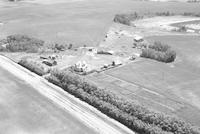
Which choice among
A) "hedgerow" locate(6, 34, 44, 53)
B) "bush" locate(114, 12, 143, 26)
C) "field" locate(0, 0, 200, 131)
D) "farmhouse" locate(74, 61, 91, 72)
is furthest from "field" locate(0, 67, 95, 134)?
"bush" locate(114, 12, 143, 26)

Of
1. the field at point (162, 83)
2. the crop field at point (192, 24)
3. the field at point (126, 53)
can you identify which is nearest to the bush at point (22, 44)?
the field at point (126, 53)

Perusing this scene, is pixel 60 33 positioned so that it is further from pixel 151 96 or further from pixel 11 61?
pixel 151 96

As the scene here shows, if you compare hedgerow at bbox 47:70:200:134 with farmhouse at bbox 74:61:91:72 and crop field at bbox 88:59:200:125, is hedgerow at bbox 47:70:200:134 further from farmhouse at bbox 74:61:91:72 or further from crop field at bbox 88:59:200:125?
farmhouse at bbox 74:61:91:72

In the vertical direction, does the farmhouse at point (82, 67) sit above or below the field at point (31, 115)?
above

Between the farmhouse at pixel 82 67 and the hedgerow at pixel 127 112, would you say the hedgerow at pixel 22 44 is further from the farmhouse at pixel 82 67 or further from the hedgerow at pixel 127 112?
the hedgerow at pixel 127 112

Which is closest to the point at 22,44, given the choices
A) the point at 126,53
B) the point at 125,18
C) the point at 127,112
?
the point at 126,53
